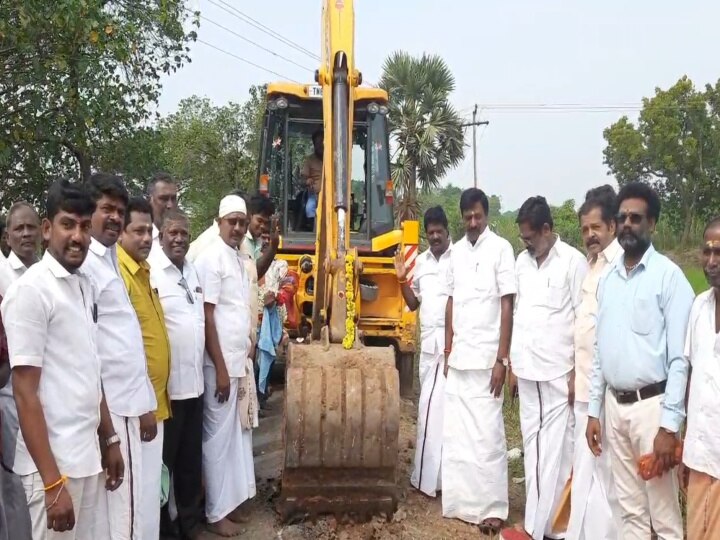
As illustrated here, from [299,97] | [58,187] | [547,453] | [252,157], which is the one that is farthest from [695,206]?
[58,187]

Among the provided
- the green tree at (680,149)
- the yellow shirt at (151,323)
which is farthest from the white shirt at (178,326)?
the green tree at (680,149)

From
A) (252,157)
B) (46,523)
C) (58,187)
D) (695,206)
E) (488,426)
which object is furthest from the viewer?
(695,206)

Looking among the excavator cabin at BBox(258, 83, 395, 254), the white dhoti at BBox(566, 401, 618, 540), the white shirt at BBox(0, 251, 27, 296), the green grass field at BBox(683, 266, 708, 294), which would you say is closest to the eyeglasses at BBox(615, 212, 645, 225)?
the white dhoti at BBox(566, 401, 618, 540)

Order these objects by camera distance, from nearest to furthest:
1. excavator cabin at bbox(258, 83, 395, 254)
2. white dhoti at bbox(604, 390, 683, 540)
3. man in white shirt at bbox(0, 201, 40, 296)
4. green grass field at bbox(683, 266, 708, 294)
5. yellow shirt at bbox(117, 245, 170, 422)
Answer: white dhoti at bbox(604, 390, 683, 540)
yellow shirt at bbox(117, 245, 170, 422)
man in white shirt at bbox(0, 201, 40, 296)
excavator cabin at bbox(258, 83, 395, 254)
green grass field at bbox(683, 266, 708, 294)

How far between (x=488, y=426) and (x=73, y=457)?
277 cm

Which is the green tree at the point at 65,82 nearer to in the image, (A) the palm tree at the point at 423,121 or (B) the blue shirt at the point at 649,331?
(B) the blue shirt at the point at 649,331

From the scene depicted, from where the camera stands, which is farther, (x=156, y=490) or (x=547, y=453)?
(x=547, y=453)

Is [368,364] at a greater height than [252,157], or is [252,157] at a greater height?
[252,157]

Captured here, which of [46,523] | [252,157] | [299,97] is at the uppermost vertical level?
[252,157]

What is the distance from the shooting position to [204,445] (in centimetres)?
425

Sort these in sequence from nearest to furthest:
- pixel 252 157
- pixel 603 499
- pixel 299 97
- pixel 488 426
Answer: pixel 603 499, pixel 488 426, pixel 299 97, pixel 252 157

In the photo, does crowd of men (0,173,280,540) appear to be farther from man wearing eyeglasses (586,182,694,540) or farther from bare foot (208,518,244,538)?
man wearing eyeglasses (586,182,694,540)

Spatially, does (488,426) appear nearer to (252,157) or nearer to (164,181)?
(164,181)

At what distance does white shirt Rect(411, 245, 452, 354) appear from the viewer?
16.8ft
